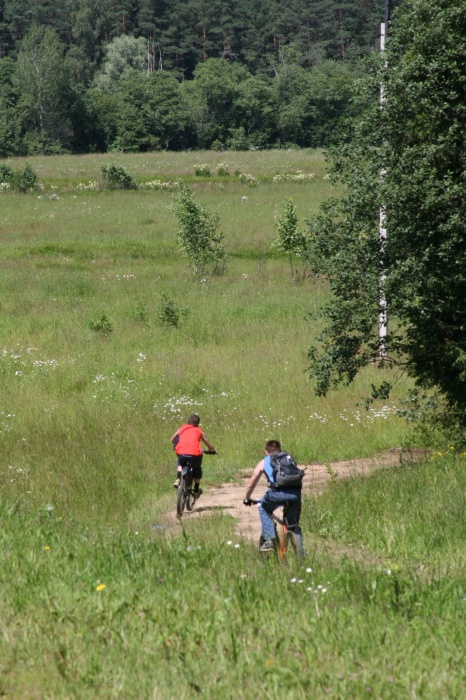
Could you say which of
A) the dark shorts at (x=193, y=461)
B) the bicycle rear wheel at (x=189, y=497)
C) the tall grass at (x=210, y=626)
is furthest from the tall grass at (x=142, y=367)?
the tall grass at (x=210, y=626)

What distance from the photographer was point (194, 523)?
11.0 metres

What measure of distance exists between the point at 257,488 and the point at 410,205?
5.22 metres

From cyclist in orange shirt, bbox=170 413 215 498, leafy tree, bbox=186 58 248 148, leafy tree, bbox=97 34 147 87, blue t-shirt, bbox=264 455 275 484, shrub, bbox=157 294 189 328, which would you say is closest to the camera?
blue t-shirt, bbox=264 455 275 484

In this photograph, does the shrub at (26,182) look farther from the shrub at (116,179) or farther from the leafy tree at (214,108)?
the leafy tree at (214,108)

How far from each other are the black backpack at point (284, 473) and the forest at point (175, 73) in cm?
10079

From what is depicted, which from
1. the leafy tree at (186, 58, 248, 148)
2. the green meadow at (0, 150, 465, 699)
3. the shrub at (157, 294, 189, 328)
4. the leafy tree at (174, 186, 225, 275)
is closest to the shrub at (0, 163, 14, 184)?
the green meadow at (0, 150, 465, 699)

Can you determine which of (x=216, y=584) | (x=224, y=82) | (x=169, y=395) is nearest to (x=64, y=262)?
(x=169, y=395)

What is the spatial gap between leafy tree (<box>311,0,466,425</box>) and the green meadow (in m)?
1.08

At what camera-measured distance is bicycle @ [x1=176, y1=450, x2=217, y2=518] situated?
39.5 ft

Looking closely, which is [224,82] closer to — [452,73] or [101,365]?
[101,365]

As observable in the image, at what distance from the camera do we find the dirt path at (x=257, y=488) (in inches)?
464

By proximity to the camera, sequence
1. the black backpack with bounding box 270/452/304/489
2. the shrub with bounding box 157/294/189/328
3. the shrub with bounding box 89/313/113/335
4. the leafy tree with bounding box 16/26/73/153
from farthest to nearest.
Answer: the leafy tree with bounding box 16/26/73/153, the shrub with bounding box 157/294/189/328, the shrub with bounding box 89/313/113/335, the black backpack with bounding box 270/452/304/489

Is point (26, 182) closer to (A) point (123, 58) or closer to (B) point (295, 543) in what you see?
(B) point (295, 543)

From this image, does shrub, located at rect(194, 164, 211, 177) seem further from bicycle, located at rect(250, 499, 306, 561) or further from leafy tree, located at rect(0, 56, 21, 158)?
bicycle, located at rect(250, 499, 306, 561)
